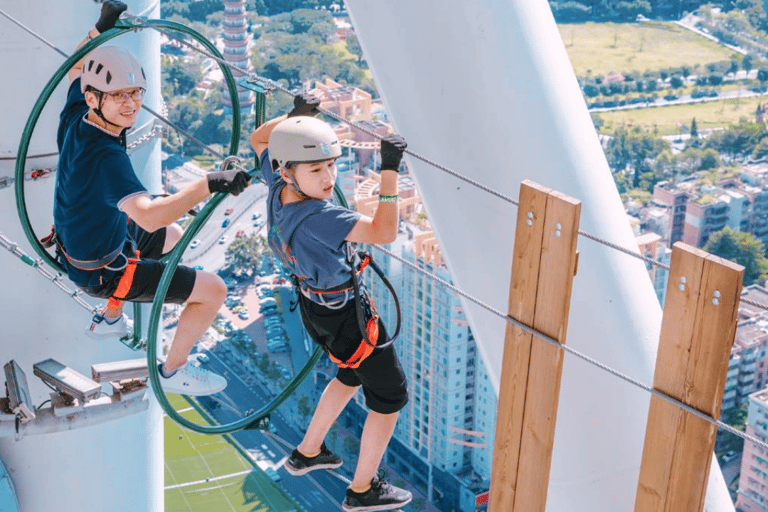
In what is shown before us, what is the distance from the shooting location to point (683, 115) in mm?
57688

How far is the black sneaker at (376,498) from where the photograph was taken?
362 centimetres

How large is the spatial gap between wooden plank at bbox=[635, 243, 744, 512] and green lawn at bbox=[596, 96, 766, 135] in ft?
172

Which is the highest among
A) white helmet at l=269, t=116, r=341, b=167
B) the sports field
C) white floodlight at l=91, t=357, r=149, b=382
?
white helmet at l=269, t=116, r=341, b=167

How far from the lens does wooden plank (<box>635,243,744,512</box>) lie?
2.25m

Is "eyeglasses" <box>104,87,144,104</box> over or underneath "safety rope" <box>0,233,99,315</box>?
over

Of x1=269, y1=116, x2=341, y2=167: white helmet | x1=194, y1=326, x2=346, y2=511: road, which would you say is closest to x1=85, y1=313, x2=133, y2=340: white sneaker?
x1=269, y1=116, x2=341, y2=167: white helmet

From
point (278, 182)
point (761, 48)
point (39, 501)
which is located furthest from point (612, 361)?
point (761, 48)

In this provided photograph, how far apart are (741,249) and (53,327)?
40008 millimetres

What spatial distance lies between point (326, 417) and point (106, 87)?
120 cm

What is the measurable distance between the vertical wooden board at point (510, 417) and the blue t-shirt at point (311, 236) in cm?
57

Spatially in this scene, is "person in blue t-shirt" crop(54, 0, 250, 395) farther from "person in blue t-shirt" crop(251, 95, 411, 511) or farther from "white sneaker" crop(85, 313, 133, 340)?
"person in blue t-shirt" crop(251, 95, 411, 511)

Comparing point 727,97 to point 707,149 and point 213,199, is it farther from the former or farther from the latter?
point 213,199

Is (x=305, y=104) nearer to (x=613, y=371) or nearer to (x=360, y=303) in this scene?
(x=360, y=303)

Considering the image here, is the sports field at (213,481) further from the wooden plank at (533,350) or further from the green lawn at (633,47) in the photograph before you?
the green lawn at (633,47)
